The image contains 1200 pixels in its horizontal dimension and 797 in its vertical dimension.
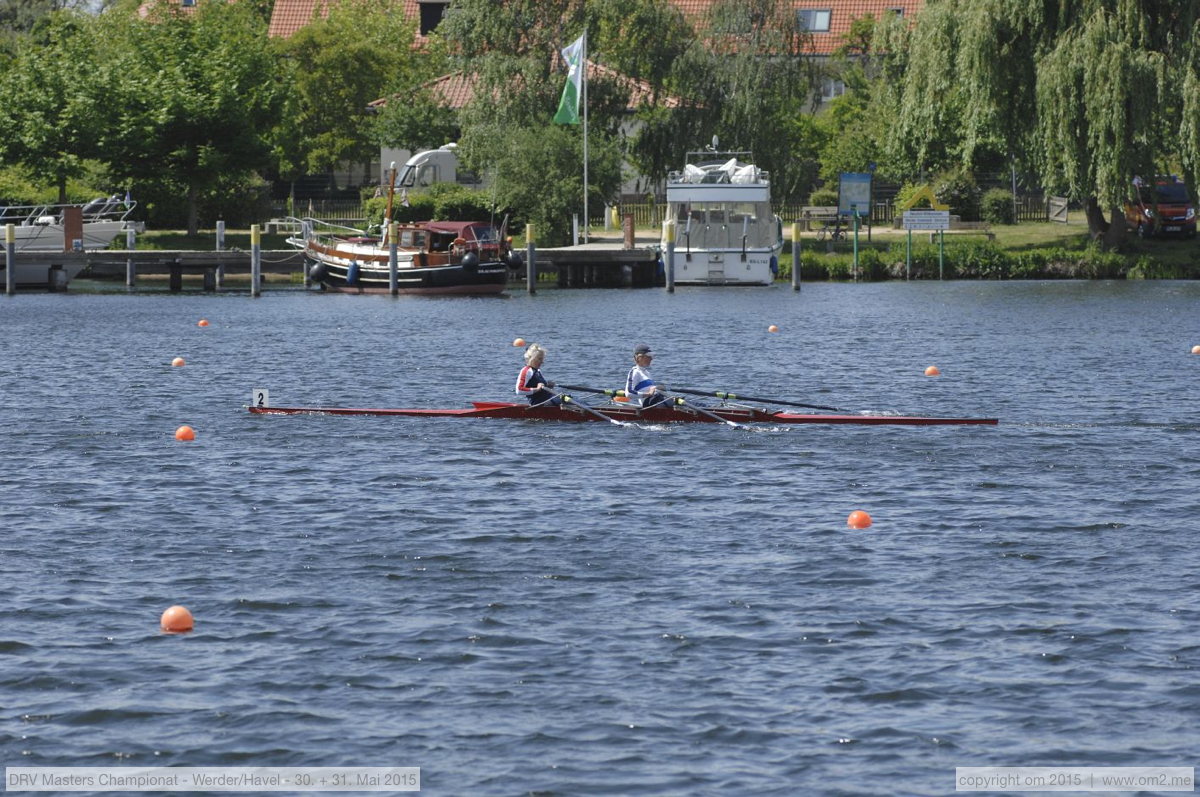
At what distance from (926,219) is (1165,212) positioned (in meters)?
9.21

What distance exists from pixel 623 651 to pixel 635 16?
57.5 metres

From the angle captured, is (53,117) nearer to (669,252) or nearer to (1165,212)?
(669,252)

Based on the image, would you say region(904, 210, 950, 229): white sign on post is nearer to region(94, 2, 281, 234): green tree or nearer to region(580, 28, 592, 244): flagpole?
region(580, 28, 592, 244): flagpole

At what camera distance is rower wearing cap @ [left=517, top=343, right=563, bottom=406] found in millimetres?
26094

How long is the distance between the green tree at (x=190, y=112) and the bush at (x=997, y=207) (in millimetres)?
29845

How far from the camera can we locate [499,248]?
197 feet

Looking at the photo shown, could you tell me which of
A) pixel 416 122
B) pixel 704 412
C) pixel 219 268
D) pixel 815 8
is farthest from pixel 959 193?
pixel 704 412

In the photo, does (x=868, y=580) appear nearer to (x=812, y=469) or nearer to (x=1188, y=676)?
(x=1188, y=676)

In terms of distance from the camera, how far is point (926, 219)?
60.1 metres

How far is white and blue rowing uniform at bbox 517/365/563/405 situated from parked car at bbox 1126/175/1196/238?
1573 inches

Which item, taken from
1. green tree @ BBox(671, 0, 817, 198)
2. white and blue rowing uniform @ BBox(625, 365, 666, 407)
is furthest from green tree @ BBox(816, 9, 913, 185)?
→ white and blue rowing uniform @ BBox(625, 365, 666, 407)

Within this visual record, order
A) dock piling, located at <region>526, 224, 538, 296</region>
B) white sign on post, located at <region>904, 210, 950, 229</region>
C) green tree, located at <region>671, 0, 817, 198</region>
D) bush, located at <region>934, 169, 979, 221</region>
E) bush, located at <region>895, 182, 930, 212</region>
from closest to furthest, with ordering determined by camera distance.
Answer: dock piling, located at <region>526, 224, 538, 296</region> < white sign on post, located at <region>904, 210, 950, 229</region> < green tree, located at <region>671, 0, 817, 198</region> < bush, located at <region>934, 169, 979, 221</region> < bush, located at <region>895, 182, 930, 212</region>

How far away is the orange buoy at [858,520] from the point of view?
759 inches

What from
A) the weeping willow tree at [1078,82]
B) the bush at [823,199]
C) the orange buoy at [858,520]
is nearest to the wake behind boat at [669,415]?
the orange buoy at [858,520]
